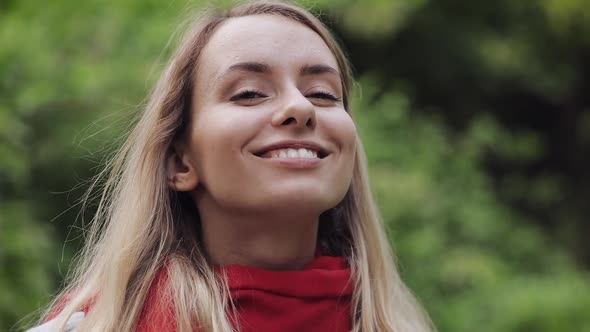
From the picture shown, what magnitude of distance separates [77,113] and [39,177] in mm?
361

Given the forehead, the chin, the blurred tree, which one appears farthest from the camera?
the blurred tree

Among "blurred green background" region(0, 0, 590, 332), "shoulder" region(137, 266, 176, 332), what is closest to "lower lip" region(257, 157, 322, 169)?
"shoulder" region(137, 266, 176, 332)

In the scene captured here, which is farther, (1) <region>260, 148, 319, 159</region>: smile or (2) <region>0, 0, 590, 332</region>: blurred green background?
(2) <region>0, 0, 590, 332</region>: blurred green background

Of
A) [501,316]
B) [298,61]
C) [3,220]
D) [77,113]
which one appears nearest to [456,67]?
[501,316]

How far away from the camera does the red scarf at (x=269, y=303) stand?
2.18m

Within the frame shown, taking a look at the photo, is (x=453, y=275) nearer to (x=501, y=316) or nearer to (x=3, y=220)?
(x=501, y=316)

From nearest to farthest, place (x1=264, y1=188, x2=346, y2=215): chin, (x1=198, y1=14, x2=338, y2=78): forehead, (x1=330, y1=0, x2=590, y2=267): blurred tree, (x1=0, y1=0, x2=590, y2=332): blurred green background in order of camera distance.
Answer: (x1=264, y1=188, x2=346, y2=215): chin < (x1=198, y1=14, x2=338, y2=78): forehead < (x1=0, y1=0, x2=590, y2=332): blurred green background < (x1=330, y1=0, x2=590, y2=267): blurred tree

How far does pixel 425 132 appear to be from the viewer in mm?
5988

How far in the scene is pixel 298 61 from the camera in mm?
2287

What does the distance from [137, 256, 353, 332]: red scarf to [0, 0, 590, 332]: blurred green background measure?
76 cm

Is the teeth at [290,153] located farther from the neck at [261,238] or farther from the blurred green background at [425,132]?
Result: the blurred green background at [425,132]

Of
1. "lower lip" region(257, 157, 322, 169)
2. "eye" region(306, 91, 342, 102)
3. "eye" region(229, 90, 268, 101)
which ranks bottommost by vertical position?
"lower lip" region(257, 157, 322, 169)

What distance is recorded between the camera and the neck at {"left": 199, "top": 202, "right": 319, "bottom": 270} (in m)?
2.24

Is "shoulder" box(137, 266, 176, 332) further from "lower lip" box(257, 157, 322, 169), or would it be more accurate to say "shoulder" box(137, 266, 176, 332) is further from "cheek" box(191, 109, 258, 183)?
"lower lip" box(257, 157, 322, 169)
